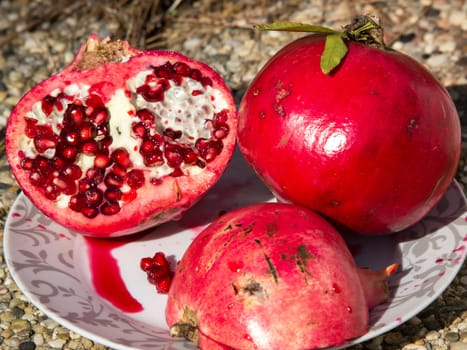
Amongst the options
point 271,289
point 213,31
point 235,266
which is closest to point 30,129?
point 235,266

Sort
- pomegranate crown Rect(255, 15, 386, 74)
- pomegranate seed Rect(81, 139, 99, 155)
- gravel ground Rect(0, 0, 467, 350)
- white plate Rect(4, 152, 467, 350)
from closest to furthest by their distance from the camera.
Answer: white plate Rect(4, 152, 467, 350)
pomegranate crown Rect(255, 15, 386, 74)
pomegranate seed Rect(81, 139, 99, 155)
gravel ground Rect(0, 0, 467, 350)

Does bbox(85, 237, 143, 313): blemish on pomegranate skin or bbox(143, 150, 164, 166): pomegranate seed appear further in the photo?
bbox(143, 150, 164, 166): pomegranate seed

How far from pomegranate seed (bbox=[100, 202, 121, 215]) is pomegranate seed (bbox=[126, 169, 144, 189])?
2.7 inches

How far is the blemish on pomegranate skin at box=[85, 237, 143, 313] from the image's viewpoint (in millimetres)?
2066

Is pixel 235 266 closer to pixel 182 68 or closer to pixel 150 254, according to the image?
pixel 150 254

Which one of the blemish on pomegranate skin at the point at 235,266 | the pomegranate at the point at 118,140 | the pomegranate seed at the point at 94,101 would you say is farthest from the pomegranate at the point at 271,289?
the pomegranate seed at the point at 94,101

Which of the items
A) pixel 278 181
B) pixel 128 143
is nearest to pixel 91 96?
pixel 128 143

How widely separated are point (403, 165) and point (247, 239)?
0.45 meters

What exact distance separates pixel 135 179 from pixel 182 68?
34 cm

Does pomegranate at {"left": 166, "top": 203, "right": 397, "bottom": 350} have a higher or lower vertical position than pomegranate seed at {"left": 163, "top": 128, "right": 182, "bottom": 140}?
lower

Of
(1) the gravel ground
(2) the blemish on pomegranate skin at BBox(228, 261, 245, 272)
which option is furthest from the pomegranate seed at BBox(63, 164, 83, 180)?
(1) the gravel ground

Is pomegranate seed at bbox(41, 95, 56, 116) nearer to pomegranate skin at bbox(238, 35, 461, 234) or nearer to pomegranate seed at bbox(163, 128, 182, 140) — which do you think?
pomegranate seed at bbox(163, 128, 182, 140)

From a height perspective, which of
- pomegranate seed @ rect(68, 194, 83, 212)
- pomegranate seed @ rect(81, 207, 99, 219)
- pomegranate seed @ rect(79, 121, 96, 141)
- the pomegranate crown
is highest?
the pomegranate crown

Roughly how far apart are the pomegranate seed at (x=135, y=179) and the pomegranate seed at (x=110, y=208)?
0.07m
